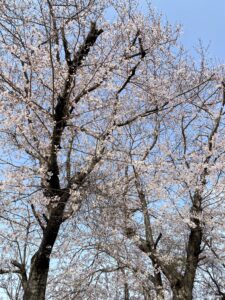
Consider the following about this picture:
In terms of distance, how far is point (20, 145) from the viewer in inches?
302

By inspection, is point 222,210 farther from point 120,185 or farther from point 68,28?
point 68,28

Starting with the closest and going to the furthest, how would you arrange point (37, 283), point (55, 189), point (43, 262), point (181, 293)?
point (55, 189)
point (37, 283)
point (43, 262)
point (181, 293)

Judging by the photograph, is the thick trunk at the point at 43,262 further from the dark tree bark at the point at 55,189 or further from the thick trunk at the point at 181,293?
the thick trunk at the point at 181,293

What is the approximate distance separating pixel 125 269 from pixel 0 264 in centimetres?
343

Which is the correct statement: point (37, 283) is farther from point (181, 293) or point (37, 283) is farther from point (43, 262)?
point (181, 293)

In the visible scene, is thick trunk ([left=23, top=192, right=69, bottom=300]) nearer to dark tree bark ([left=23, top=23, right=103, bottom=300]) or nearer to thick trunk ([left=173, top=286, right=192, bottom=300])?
dark tree bark ([left=23, top=23, right=103, bottom=300])

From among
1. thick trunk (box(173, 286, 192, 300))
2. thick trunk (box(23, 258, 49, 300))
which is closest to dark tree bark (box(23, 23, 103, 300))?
thick trunk (box(23, 258, 49, 300))

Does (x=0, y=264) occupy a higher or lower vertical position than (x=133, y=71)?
lower

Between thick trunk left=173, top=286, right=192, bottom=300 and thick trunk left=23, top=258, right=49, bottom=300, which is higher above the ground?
thick trunk left=173, top=286, right=192, bottom=300

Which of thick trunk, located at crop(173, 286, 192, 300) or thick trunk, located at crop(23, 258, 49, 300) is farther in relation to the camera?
thick trunk, located at crop(173, 286, 192, 300)

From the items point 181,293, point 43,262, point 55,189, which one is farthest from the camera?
point 181,293

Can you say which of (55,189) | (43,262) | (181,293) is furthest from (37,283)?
(181,293)

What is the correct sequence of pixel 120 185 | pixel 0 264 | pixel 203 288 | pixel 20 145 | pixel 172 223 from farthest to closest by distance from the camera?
pixel 203 288 < pixel 172 223 < pixel 0 264 < pixel 120 185 < pixel 20 145

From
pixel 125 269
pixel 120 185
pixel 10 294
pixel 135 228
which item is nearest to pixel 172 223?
pixel 135 228
